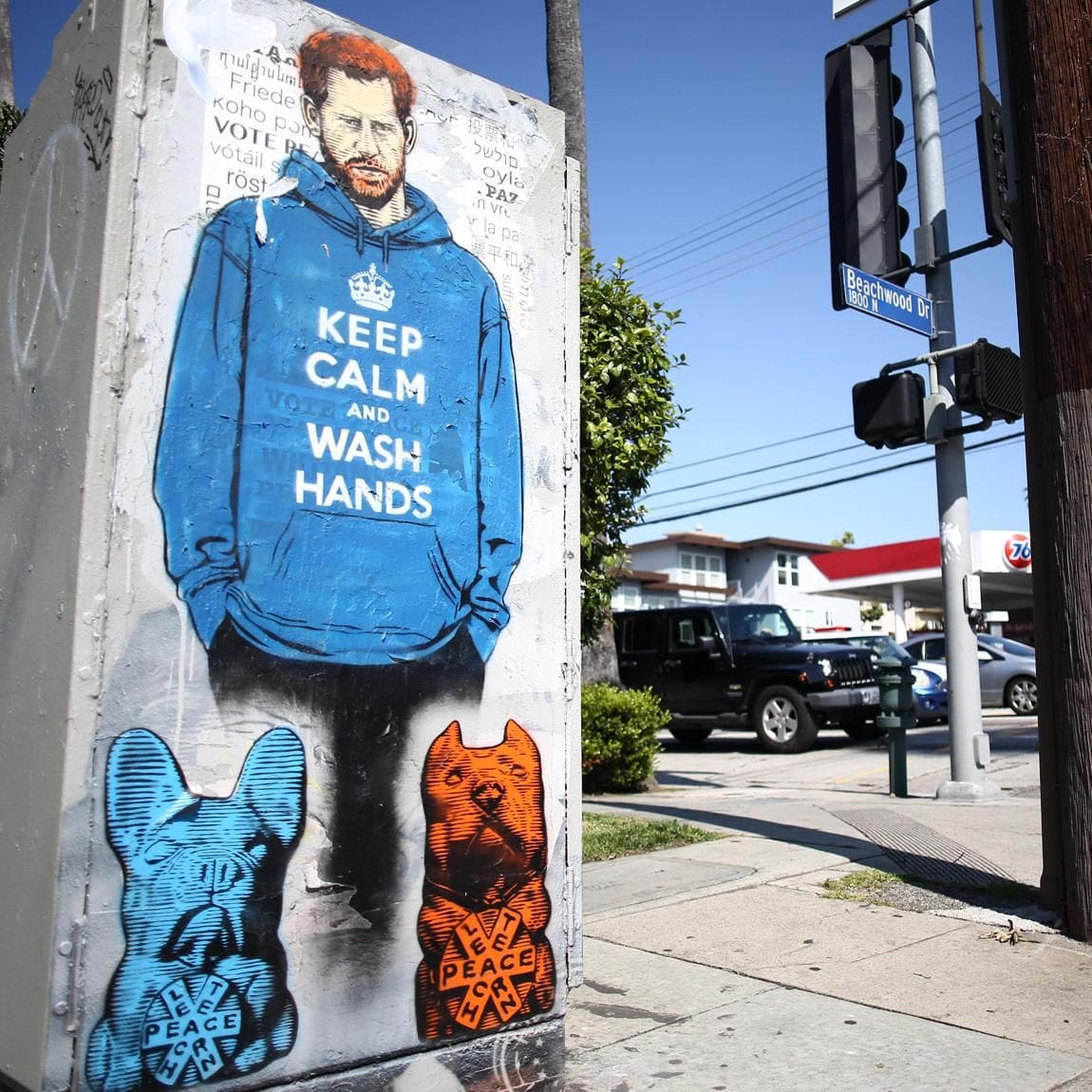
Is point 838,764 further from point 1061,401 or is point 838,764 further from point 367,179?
point 367,179

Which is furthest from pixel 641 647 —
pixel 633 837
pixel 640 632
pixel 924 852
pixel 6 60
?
pixel 6 60

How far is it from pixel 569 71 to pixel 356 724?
11.3 meters

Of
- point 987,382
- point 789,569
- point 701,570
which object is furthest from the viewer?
point 789,569

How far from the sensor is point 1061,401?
5.00 m

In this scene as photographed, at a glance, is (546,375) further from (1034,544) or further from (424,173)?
(1034,544)

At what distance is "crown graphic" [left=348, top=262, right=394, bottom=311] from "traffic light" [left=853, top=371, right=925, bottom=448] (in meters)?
5.17

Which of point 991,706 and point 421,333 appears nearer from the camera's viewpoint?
point 421,333

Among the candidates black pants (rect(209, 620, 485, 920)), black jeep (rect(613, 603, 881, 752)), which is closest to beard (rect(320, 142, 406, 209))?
black pants (rect(209, 620, 485, 920))

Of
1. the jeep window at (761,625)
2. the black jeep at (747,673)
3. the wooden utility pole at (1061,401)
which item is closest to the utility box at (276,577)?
the wooden utility pole at (1061,401)

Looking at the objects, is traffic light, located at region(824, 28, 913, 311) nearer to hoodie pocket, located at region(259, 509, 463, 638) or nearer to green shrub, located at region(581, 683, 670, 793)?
green shrub, located at region(581, 683, 670, 793)

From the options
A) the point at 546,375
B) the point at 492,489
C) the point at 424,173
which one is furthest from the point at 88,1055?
the point at 424,173

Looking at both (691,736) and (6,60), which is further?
(691,736)

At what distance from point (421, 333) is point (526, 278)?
1.64 feet

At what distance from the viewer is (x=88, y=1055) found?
2377mm
